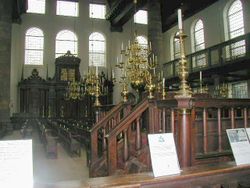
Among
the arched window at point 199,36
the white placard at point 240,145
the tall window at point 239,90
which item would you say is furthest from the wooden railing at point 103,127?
the arched window at point 199,36

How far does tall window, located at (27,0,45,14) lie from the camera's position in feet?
66.8

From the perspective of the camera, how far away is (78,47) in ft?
69.5

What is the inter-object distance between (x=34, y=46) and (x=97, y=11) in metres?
6.06

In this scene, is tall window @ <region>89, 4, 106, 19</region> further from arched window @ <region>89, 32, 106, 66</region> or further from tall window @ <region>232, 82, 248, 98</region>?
tall window @ <region>232, 82, 248, 98</region>

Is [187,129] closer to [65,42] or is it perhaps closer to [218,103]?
[218,103]

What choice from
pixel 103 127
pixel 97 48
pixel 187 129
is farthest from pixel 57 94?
pixel 187 129

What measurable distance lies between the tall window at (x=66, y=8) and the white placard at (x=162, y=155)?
21066 millimetres

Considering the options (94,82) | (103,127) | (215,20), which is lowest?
(103,127)

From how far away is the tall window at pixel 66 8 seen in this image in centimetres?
2120

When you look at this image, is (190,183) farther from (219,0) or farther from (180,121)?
(219,0)

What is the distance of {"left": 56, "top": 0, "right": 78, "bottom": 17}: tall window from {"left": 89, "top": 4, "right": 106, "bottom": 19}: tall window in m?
1.25

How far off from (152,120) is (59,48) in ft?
60.6

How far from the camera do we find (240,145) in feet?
7.65

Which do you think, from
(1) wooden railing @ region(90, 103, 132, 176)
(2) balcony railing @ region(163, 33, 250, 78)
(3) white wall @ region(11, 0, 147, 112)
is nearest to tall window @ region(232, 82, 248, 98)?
(2) balcony railing @ region(163, 33, 250, 78)
